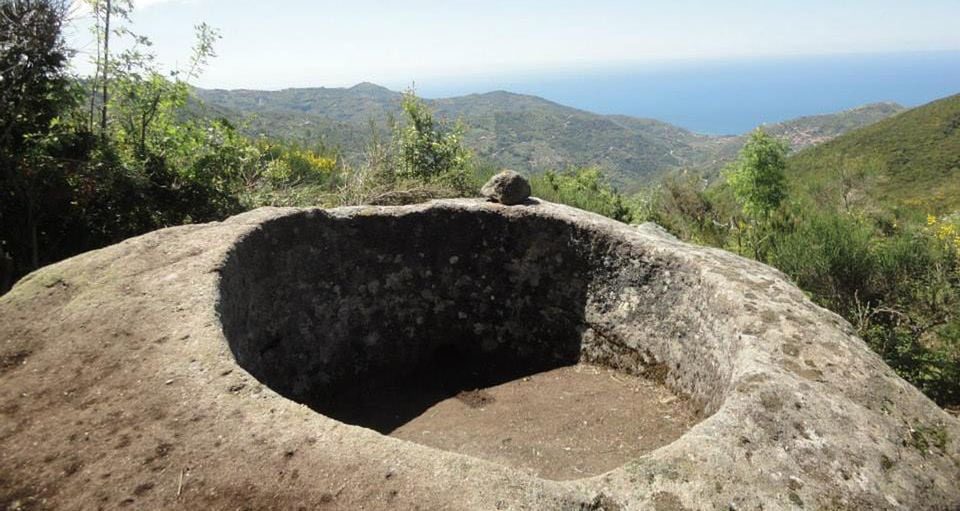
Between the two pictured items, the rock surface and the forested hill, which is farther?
the forested hill

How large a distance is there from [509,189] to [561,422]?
363cm

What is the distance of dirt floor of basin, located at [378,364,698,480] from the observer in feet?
21.2

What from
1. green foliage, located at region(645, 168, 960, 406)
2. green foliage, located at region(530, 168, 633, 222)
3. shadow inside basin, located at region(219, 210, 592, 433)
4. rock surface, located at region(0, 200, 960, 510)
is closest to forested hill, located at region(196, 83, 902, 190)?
green foliage, located at region(530, 168, 633, 222)

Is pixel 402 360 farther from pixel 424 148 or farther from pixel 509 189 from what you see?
pixel 424 148

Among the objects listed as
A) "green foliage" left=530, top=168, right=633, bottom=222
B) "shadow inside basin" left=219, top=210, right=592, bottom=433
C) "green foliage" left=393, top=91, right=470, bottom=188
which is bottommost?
"shadow inside basin" left=219, top=210, right=592, bottom=433

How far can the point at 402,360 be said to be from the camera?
8.89m

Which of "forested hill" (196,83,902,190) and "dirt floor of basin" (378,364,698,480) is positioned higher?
"forested hill" (196,83,902,190)

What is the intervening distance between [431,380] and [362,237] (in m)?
2.37

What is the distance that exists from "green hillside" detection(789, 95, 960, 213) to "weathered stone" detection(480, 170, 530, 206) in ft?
67.9

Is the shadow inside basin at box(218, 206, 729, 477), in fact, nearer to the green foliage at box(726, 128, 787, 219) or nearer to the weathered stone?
the weathered stone

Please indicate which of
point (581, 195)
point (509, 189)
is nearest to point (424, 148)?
point (581, 195)

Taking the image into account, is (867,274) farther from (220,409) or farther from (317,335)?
(220,409)

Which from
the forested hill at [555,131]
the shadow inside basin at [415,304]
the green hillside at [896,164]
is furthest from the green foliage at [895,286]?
the forested hill at [555,131]

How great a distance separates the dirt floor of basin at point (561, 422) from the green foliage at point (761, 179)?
1439 cm
